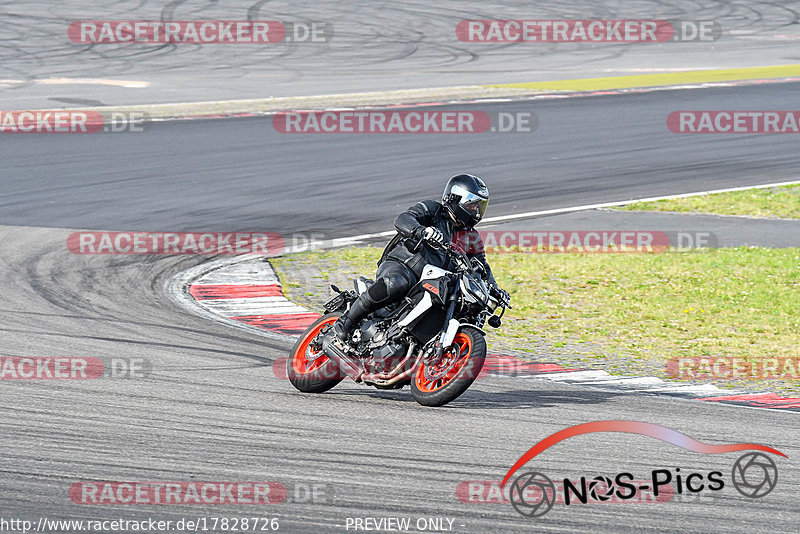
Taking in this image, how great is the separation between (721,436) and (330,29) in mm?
30227

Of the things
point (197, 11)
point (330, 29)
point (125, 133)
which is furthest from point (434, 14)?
point (125, 133)

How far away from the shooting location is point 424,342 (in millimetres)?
8914

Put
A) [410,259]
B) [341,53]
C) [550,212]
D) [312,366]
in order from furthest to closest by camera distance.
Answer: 1. [341,53]
2. [550,212]
3. [312,366]
4. [410,259]

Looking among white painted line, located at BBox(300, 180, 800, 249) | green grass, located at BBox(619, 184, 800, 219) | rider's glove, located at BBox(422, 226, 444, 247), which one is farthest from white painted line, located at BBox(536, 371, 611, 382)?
green grass, located at BBox(619, 184, 800, 219)

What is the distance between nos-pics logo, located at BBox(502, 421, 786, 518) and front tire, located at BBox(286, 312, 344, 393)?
2.09m

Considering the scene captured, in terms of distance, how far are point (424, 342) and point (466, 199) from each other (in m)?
1.08

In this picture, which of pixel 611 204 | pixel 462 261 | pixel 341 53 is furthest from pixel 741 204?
pixel 341 53

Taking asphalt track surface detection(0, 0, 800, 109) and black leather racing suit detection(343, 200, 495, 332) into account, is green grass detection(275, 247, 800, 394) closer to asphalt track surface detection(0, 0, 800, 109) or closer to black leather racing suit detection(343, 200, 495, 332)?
black leather racing suit detection(343, 200, 495, 332)

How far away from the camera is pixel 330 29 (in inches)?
1457

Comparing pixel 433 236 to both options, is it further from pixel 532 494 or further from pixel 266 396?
pixel 532 494

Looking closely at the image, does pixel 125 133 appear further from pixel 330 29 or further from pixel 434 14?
pixel 434 14

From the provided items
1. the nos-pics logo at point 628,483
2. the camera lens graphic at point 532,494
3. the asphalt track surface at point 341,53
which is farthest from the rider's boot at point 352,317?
the asphalt track surface at point 341,53

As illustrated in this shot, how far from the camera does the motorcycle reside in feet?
28.2

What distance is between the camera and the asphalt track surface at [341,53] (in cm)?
2841
